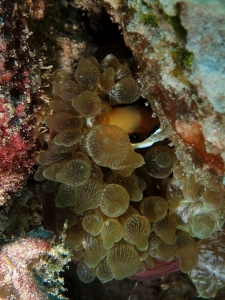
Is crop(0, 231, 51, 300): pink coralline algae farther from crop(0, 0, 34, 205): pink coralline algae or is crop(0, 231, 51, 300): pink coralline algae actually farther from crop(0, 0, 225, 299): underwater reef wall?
crop(0, 0, 34, 205): pink coralline algae

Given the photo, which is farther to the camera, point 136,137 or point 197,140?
point 136,137

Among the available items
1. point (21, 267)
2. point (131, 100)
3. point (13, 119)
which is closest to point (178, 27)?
point (131, 100)

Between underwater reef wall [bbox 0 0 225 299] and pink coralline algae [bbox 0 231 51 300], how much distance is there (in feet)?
0.05

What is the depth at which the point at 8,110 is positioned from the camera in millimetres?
1742

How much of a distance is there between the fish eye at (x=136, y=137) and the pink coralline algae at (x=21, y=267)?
2.85 feet

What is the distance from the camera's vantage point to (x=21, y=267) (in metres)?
1.94

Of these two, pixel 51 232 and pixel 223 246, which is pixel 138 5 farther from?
pixel 223 246

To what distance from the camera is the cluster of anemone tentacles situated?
71.5 inches

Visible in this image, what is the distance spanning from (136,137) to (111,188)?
0.40 metres

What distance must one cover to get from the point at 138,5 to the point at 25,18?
648 millimetres

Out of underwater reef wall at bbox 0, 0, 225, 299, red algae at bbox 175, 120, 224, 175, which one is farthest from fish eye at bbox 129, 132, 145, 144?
red algae at bbox 175, 120, 224, 175

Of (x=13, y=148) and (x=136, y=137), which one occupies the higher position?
(x=136, y=137)

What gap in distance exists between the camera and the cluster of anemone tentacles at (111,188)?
1815 mm

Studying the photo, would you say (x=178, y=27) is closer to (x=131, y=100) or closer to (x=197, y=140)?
(x=197, y=140)
